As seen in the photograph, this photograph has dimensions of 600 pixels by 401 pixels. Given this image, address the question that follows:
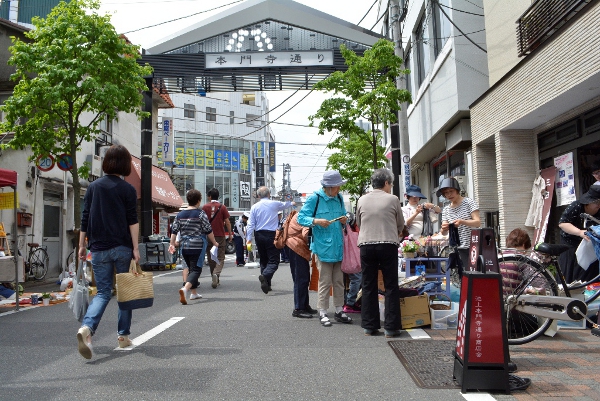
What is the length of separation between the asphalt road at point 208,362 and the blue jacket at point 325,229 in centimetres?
85

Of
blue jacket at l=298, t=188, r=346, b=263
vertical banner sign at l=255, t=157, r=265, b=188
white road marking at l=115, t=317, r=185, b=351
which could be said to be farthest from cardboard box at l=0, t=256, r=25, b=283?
vertical banner sign at l=255, t=157, r=265, b=188

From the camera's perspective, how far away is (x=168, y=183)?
25125mm

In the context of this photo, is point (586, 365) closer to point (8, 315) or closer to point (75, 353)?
point (75, 353)

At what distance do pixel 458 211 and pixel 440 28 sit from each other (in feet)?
33.2

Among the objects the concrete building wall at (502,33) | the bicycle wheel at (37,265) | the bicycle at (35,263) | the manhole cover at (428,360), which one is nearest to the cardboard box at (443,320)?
the manhole cover at (428,360)

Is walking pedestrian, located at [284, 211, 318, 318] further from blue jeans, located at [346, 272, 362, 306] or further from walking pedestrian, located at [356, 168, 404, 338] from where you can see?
walking pedestrian, located at [356, 168, 404, 338]

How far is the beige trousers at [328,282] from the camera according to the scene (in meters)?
6.58

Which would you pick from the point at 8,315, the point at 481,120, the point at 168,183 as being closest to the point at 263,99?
the point at 168,183

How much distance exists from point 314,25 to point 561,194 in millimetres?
11903

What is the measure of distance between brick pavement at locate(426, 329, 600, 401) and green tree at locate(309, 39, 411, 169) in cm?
1051

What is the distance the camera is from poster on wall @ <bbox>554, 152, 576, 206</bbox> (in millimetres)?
9656

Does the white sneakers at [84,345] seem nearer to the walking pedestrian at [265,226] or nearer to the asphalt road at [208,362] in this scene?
the asphalt road at [208,362]

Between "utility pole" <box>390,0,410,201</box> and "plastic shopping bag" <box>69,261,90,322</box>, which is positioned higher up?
"utility pole" <box>390,0,410,201</box>

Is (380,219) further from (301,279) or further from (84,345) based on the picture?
(84,345)
